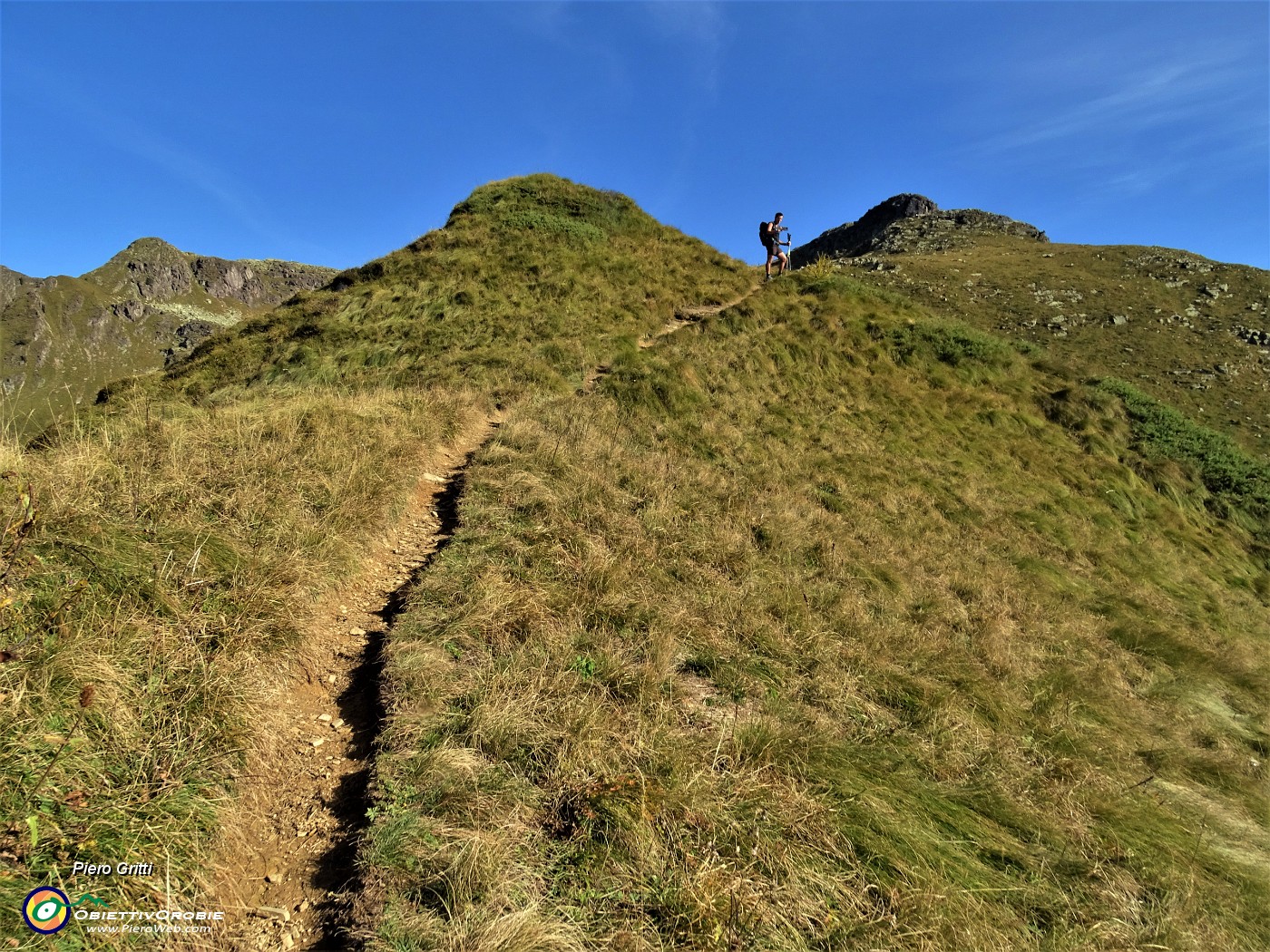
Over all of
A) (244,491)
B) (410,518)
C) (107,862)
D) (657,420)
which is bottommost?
(107,862)

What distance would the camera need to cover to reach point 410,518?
7.52 m

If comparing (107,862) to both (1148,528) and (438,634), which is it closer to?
(438,634)

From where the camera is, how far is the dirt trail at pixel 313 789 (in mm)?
2908

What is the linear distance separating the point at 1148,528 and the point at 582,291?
16.4m

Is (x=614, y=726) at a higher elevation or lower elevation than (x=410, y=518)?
lower

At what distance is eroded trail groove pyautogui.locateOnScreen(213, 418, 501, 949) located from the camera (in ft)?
9.55

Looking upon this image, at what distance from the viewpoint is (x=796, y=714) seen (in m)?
4.93

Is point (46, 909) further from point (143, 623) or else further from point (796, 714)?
point (796, 714)

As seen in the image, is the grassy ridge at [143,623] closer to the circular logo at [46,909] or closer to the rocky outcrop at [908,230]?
the circular logo at [46,909]

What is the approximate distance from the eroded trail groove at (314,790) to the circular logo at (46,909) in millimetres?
605

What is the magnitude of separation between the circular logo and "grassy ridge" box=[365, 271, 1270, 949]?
131cm

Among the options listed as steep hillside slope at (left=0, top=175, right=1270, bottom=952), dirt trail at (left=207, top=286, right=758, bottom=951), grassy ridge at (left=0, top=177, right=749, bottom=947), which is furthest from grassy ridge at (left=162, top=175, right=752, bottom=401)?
dirt trail at (left=207, top=286, right=758, bottom=951)

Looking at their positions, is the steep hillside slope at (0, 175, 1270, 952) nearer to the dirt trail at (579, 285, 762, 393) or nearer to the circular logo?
the circular logo

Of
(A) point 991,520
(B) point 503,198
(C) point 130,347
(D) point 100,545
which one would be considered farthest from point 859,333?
(C) point 130,347
